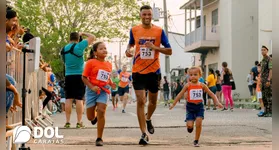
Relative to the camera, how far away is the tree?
30984 mm

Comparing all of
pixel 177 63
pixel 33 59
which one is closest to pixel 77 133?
pixel 33 59

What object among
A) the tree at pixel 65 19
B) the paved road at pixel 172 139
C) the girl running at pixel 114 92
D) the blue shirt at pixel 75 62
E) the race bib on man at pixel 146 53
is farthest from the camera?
the tree at pixel 65 19

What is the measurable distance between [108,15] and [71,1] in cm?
254

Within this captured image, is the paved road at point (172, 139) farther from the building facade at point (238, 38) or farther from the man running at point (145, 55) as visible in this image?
the building facade at point (238, 38)

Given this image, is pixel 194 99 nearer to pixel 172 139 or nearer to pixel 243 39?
pixel 172 139

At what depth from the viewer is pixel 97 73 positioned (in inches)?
307

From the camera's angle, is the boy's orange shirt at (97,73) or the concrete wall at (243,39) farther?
the concrete wall at (243,39)

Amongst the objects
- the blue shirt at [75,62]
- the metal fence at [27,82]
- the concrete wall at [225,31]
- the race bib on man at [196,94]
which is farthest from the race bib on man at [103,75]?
the concrete wall at [225,31]

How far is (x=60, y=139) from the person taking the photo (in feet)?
25.9

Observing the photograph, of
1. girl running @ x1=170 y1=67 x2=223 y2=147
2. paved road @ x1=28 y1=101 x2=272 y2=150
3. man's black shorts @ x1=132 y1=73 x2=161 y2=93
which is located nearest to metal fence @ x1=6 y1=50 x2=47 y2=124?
paved road @ x1=28 y1=101 x2=272 y2=150

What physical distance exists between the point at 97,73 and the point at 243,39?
83.1 ft

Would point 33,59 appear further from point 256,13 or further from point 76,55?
point 256,13

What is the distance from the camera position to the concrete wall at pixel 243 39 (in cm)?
3186

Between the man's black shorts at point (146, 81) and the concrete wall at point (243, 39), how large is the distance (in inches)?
978
